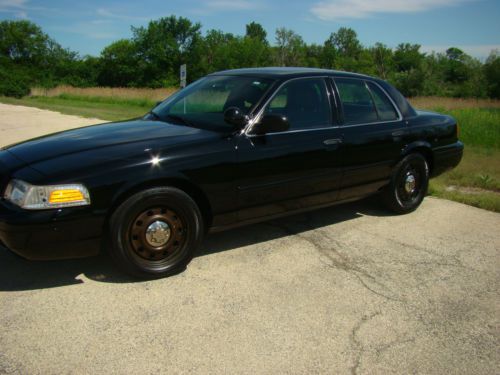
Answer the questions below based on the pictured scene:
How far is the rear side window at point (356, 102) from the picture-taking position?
448 cm

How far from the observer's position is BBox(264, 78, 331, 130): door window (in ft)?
13.1

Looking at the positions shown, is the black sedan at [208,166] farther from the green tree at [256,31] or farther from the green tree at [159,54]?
the green tree at [256,31]

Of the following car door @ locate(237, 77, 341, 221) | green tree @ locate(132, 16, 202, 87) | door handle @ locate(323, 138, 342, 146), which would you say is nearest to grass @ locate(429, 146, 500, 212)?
car door @ locate(237, 77, 341, 221)

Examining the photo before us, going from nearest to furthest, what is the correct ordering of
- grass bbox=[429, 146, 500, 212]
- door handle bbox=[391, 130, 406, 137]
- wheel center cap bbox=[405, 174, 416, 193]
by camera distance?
1. door handle bbox=[391, 130, 406, 137]
2. wheel center cap bbox=[405, 174, 416, 193]
3. grass bbox=[429, 146, 500, 212]

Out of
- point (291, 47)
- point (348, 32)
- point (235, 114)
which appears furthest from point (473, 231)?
point (348, 32)

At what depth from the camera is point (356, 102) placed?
464cm

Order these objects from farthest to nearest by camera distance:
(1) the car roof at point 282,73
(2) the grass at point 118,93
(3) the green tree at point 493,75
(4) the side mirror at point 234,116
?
(3) the green tree at point 493,75
(2) the grass at point 118,93
(1) the car roof at point 282,73
(4) the side mirror at point 234,116

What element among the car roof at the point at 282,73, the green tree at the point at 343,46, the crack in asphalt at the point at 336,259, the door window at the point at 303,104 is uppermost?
the green tree at the point at 343,46

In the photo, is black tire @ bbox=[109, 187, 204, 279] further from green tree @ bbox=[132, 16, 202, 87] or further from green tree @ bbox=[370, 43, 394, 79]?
green tree @ bbox=[370, 43, 394, 79]

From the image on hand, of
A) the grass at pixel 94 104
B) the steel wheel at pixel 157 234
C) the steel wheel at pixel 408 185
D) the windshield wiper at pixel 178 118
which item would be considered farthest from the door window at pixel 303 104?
the grass at pixel 94 104

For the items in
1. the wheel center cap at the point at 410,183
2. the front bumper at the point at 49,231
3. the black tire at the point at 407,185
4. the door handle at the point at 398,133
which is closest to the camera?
the front bumper at the point at 49,231

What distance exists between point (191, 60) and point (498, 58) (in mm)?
41253

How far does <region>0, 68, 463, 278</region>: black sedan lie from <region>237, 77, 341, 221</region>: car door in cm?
1

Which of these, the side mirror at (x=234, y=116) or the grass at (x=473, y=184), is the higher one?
the side mirror at (x=234, y=116)
